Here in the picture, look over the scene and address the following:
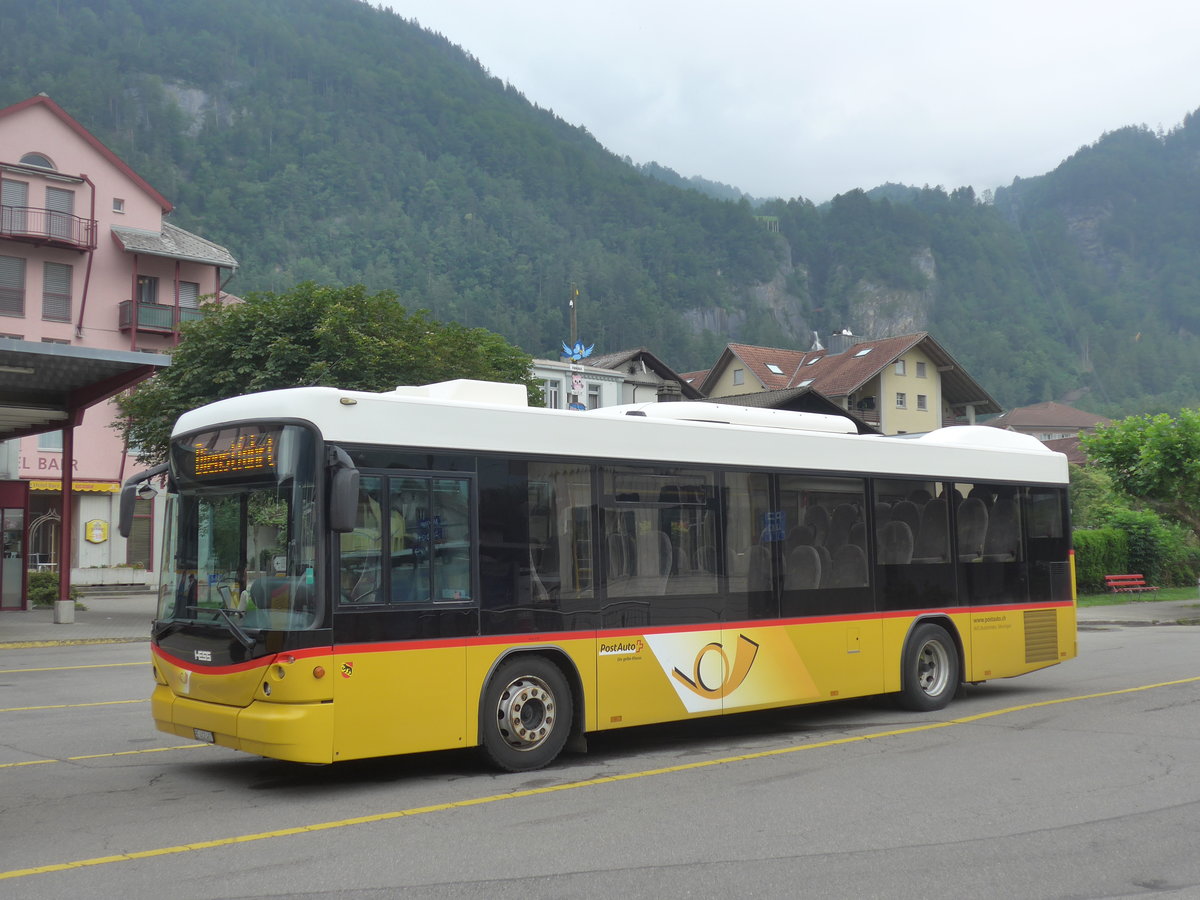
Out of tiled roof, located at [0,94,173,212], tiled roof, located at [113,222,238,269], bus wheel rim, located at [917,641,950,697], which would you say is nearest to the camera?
bus wheel rim, located at [917,641,950,697]

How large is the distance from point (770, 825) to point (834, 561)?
14.9ft

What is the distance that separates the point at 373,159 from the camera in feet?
486

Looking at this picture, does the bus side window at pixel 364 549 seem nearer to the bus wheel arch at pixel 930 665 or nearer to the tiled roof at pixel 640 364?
the bus wheel arch at pixel 930 665

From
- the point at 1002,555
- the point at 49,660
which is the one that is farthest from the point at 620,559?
the point at 49,660

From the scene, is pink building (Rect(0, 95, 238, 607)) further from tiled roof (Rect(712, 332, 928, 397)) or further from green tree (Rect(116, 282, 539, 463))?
tiled roof (Rect(712, 332, 928, 397))

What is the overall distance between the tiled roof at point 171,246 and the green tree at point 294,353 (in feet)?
58.6

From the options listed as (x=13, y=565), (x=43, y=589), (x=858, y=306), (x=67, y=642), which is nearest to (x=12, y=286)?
(x=43, y=589)

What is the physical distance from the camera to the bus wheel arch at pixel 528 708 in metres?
8.65

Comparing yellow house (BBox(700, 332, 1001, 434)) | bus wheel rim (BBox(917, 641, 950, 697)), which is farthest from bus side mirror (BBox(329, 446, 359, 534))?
yellow house (BBox(700, 332, 1001, 434))

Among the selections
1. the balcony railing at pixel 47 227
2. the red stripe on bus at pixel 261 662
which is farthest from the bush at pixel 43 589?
the red stripe on bus at pixel 261 662

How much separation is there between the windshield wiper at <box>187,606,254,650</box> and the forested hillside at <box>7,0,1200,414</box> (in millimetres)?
98713

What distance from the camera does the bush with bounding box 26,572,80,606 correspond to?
32.7 metres

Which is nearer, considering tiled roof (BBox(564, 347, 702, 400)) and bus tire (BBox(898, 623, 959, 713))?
bus tire (BBox(898, 623, 959, 713))

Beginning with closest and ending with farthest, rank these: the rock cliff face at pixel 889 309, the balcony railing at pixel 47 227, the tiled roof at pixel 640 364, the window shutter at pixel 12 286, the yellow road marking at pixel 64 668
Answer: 1. the yellow road marking at pixel 64 668
2. the balcony railing at pixel 47 227
3. the window shutter at pixel 12 286
4. the tiled roof at pixel 640 364
5. the rock cliff face at pixel 889 309
